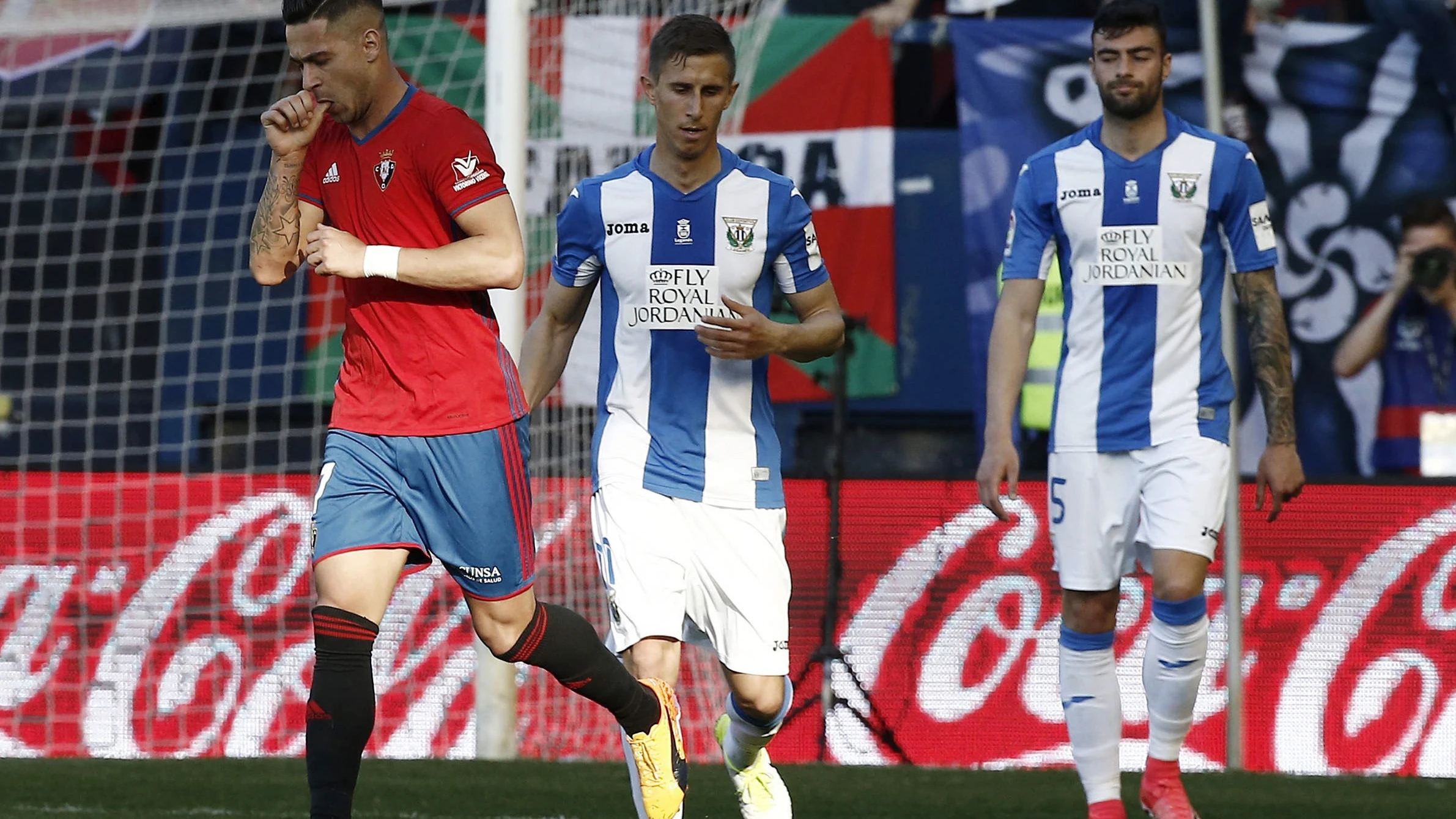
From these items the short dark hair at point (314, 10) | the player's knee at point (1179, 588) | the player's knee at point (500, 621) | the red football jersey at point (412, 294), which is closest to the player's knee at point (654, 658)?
the player's knee at point (500, 621)

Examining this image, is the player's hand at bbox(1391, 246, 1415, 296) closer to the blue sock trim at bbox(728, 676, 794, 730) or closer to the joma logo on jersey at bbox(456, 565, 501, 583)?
the blue sock trim at bbox(728, 676, 794, 730)

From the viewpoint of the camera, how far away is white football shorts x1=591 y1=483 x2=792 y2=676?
15.3 ft

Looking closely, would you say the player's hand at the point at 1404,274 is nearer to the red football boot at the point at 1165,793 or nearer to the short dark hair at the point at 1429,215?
the short dark hair at the point at 1429,215

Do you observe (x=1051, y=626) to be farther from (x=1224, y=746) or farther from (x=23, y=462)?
(x=23, y=462)

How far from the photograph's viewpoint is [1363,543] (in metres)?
7.25

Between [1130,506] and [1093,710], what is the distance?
0.57 meters

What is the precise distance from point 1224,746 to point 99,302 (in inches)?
225

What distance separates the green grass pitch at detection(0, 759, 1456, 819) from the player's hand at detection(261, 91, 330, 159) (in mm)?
2423

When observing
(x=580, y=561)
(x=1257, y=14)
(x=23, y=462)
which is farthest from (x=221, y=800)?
(x=1257, y=14)

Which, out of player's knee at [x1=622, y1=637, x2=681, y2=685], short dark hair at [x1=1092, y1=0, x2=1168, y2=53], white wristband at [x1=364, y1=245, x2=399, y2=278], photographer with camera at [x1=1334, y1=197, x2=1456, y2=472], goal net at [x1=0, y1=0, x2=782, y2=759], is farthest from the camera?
photographer with camera at [x1=1334, y1=197, x2=1456, y2=472]

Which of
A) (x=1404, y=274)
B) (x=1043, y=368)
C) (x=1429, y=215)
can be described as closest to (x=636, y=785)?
(x=1043, y=368)

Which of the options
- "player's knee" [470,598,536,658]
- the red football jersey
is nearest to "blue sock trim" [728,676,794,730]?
"player's knee" [470,598,536,658]

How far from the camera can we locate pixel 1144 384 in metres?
5.18

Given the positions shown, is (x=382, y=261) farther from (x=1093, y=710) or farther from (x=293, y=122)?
(x=1093, y=710)
